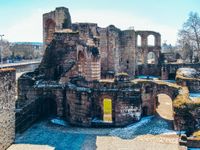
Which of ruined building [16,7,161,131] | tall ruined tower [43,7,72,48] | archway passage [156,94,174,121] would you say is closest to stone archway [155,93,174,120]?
archway passage [156,94,174,121]

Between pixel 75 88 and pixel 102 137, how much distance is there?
5310 mm

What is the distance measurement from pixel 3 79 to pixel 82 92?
24.8 feet

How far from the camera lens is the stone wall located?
786 inches

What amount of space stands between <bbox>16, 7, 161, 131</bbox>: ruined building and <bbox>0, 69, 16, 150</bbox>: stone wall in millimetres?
2087

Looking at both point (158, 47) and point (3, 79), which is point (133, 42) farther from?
point (3, 79)

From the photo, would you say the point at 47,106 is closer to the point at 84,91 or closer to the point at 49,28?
the point at 84,91

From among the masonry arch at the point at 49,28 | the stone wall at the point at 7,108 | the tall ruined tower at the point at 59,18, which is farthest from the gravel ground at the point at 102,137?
the masonry arch at the point at 49,28

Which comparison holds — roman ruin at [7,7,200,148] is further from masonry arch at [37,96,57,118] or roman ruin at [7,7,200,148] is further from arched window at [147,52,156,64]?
arched window at [147,52,156,64]

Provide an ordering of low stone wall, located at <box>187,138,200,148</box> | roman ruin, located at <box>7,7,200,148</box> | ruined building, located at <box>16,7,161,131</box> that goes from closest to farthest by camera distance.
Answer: low stone wall, located at <box>187,138,200,148</box>
roman ruin, located at <box>7,7,200,148</box>
ruined building, located at <box>16,7,161,131</box>

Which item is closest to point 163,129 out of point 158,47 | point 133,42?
point 133,42

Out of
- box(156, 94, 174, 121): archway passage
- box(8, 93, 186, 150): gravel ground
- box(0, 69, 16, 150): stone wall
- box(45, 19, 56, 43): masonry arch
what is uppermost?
box(45, 19, 56, 43): masonry arch

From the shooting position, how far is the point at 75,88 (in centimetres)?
2638

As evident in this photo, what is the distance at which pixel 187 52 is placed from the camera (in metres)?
Answer: 51.9

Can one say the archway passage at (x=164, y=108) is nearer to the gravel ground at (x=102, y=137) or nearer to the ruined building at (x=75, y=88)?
the gravel ground at (x=102, y=137)
